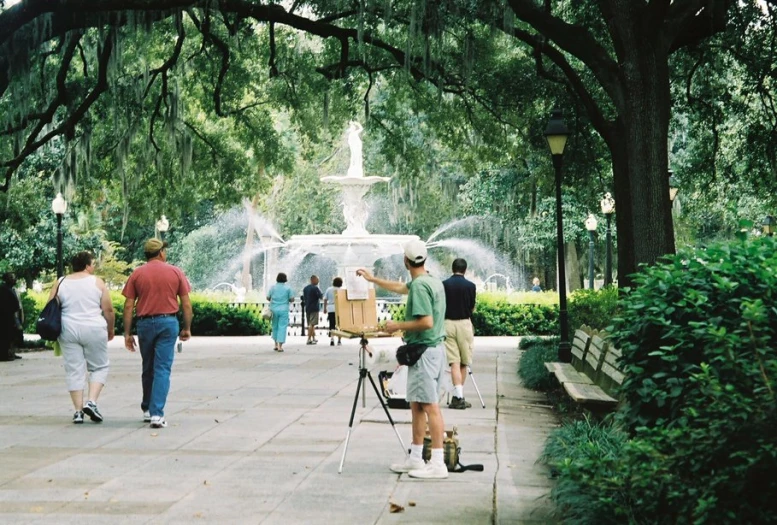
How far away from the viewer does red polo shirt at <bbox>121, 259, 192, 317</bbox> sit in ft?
38.2

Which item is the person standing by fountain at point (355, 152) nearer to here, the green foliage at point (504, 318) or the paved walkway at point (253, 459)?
the green foliage at point (504, 318)

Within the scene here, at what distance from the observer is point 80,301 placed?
11.8 m

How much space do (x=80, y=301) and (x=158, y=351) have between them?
1.02 metres

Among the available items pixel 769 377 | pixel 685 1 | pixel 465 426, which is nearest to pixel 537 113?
pixel 685 1

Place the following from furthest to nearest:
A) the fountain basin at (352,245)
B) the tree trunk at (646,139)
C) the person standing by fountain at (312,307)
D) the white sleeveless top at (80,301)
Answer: the fountain basin at (352,245) < the person standing by fountain at (312,307) < the tree trunk at (646,139) < the white sleeveless top at (80,301)

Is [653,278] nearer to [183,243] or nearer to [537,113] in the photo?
[537,113]

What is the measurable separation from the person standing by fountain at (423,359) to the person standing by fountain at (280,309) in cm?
1641

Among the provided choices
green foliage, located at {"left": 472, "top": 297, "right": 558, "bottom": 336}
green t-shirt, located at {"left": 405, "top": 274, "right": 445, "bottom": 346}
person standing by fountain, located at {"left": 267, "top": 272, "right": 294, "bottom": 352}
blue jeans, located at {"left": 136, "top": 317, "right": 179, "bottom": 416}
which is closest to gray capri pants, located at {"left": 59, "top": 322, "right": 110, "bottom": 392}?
blue jeans, located at {"left": 136, "top": 317, "right": 179, "bottom": 416}

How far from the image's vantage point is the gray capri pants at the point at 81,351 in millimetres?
11695

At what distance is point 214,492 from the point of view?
26.0 ft

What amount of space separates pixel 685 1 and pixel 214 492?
32.9 ft

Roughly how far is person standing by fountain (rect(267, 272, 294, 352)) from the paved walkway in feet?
25.6

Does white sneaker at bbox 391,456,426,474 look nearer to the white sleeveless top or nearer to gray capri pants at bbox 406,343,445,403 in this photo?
gray capri pants at bbox 406,343,445,403

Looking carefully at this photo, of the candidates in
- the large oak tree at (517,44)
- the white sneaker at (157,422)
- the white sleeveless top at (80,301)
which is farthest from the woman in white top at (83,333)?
the large oak tree at (517,44)
